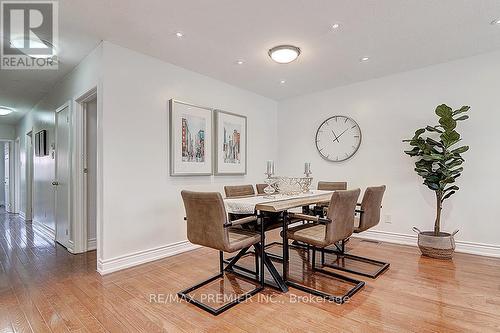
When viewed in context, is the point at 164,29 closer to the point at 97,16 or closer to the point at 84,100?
the point at 97,16

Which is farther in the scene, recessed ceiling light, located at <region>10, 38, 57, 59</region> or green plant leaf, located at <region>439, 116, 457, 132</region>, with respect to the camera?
green plant leaf, located at <region>439, 116, 457, 132</region>

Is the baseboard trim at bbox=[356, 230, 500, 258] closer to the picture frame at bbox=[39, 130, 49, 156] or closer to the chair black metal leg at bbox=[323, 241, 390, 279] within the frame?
the chair black metal leg at bbox=[323, 241, 390, 279]

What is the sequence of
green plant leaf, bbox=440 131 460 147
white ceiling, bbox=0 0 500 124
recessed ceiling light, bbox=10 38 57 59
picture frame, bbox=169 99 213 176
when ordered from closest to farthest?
white ceiling, bbox=0 0 500 124 → recessed ceiling light, bbox=10 38 57 59 → green plant leaf, bbox=440 131 460 147 → picture frame, bbox=169 99 213 176

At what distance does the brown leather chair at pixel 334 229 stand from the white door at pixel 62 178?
3.13 m

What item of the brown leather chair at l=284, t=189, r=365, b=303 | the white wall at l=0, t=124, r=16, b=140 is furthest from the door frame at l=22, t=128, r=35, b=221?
the brown leather chair at l=284, t=189, r=365, b=303

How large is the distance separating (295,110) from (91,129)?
3.42m

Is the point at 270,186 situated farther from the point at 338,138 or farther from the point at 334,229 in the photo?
the point at 338,138

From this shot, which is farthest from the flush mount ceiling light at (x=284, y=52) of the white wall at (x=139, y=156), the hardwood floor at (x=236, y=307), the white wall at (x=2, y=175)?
the white wall at (x=2, y=175)

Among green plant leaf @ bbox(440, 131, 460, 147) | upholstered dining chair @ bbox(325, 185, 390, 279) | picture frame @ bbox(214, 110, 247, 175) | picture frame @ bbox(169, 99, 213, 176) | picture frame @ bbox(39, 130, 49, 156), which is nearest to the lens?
upholstered dining chair @ bbox(325, 185, 390, 279)

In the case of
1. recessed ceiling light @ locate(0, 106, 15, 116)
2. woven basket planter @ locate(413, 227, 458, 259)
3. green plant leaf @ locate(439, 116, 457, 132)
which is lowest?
woven basket planter @ locate(413, 227, 458, 259)

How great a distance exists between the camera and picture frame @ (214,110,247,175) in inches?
162

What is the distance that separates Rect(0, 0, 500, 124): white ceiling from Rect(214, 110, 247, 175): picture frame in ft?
2.24

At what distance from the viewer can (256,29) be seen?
8.88 ft

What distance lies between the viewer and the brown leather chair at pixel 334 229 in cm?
223
